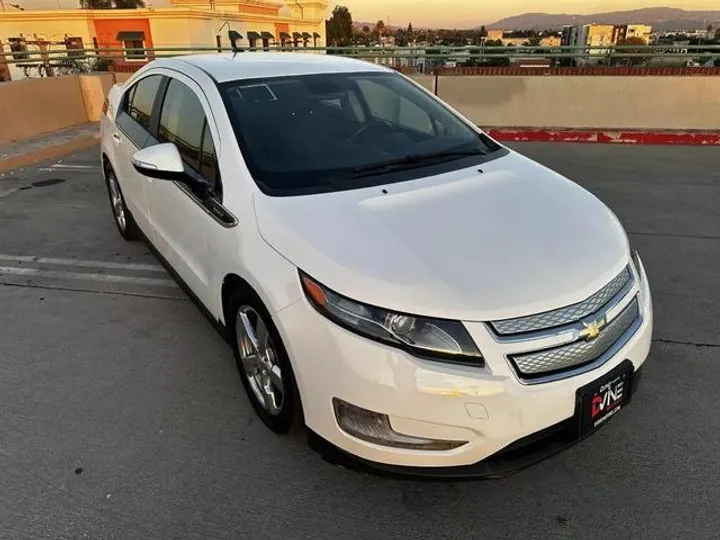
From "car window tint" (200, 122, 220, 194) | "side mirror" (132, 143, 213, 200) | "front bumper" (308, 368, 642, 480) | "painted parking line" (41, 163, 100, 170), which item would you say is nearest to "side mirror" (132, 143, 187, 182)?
"side mirror" (132, 143, 213, 200)

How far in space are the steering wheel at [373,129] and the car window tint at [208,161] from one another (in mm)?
733

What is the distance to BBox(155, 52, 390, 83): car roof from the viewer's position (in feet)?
10.5

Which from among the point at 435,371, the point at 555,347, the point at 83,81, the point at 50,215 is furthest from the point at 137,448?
the point at 83,81

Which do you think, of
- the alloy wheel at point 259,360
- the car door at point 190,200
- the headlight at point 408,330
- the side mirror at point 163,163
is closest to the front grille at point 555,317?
the headlight at point 408,330

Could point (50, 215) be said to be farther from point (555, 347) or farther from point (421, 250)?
point (555, 347)

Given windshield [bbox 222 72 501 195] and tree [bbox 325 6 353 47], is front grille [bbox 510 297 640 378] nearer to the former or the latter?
windshield [bbox 222 72 501 195]

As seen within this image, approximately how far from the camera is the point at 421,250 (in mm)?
2109

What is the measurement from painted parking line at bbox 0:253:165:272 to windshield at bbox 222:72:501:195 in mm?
1986

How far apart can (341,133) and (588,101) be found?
744 cm

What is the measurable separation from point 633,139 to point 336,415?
8321 mm

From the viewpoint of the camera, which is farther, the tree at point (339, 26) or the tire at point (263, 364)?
the tree at point (339, 26)

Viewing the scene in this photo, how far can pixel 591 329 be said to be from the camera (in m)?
1.98

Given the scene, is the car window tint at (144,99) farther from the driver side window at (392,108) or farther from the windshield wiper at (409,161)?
the windshield wiper at (409,161)

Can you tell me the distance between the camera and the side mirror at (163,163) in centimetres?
276
